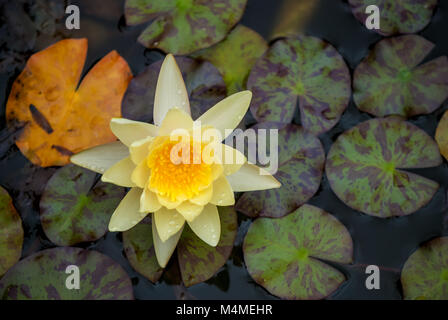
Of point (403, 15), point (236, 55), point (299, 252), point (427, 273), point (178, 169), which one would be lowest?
point (427, 273)

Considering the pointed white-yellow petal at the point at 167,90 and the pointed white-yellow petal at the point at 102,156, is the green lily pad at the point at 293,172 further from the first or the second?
the pointed white-yellow petal at the point at 102,156

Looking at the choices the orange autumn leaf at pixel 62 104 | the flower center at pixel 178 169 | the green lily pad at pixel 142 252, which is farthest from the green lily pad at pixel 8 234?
the flower center at pixel 178 169

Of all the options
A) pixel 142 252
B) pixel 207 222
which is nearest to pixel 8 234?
pixel 142 252

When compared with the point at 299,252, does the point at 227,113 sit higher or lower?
higher

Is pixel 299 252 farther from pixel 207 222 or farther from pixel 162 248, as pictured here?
pixel 162 248

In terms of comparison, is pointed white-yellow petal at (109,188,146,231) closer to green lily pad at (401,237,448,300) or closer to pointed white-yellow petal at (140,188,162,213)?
pointed white-yellow petal at (140,188,162,213)

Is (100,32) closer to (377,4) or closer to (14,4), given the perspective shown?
(14,4)
